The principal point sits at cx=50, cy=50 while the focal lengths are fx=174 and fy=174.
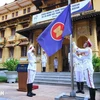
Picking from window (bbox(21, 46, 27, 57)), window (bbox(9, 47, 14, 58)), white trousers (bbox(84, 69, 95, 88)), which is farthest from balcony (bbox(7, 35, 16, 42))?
white trousers (bbox(84, 69, 95, 88))

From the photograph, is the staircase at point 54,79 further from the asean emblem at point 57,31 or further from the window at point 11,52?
the window at point 11,52

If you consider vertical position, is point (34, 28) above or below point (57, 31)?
above

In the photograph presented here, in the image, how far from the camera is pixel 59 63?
17.9 meters

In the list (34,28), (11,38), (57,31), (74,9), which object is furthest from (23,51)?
(57,31)

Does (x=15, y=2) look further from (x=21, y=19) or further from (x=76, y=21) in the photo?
(x=76, y=21)

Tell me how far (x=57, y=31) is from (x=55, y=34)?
148 mm

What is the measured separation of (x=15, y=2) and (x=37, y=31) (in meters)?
9.96

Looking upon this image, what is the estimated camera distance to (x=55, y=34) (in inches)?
228

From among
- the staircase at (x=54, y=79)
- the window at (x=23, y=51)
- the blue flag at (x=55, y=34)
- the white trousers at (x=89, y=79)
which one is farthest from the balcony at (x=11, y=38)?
the white trousers at (x=89, y=79)

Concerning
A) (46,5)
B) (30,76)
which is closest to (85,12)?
(46,5)

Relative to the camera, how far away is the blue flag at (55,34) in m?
5.67

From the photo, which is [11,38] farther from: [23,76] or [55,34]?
[55,34]

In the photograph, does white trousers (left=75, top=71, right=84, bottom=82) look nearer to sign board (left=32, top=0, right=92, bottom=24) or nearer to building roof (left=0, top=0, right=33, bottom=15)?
sign board (left=32, top=0, right=92, bottom=24)

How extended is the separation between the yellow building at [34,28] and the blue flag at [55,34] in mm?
8743
